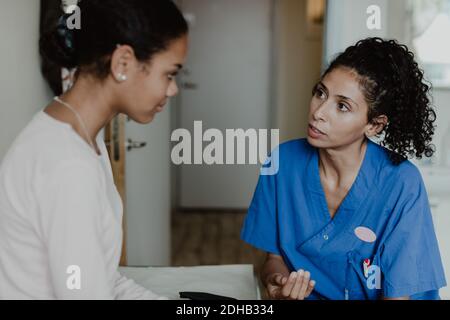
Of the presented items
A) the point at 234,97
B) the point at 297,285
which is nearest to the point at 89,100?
the point at 297,285

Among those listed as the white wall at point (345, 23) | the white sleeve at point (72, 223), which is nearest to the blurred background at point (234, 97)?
the white wall at point (345, 23)

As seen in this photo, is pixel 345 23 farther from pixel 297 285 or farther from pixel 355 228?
pixel 297 285

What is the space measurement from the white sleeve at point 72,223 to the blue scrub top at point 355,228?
51 cm

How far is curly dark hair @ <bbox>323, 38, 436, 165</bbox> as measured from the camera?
94 centimetres

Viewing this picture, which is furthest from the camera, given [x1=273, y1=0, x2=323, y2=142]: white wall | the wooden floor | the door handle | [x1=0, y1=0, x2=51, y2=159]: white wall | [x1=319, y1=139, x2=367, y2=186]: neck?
[x1=273, y1=0, x2=323, y2=142]: white wall

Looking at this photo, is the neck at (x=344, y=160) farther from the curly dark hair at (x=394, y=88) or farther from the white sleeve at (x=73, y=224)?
the white sleeve at (x=73, y=224)

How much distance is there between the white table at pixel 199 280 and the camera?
0.92 m

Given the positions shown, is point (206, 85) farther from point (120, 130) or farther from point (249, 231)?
point (249, 231)

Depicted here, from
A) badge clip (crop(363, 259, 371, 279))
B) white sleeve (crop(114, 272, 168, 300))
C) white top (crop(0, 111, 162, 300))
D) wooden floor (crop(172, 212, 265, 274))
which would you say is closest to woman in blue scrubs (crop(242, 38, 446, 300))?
badge clip (crop(363, 259, 371, 279))

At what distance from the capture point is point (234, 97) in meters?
3.35

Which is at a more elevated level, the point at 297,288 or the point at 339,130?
the point at 339,130

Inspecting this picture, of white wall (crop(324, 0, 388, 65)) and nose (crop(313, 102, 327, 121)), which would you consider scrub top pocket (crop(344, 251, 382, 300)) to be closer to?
nose (crop(313, 102, 327, 121))

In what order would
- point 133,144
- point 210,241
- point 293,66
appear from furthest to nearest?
point 293,66 → point 210,241 → point 133,144

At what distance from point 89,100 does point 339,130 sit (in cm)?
48
